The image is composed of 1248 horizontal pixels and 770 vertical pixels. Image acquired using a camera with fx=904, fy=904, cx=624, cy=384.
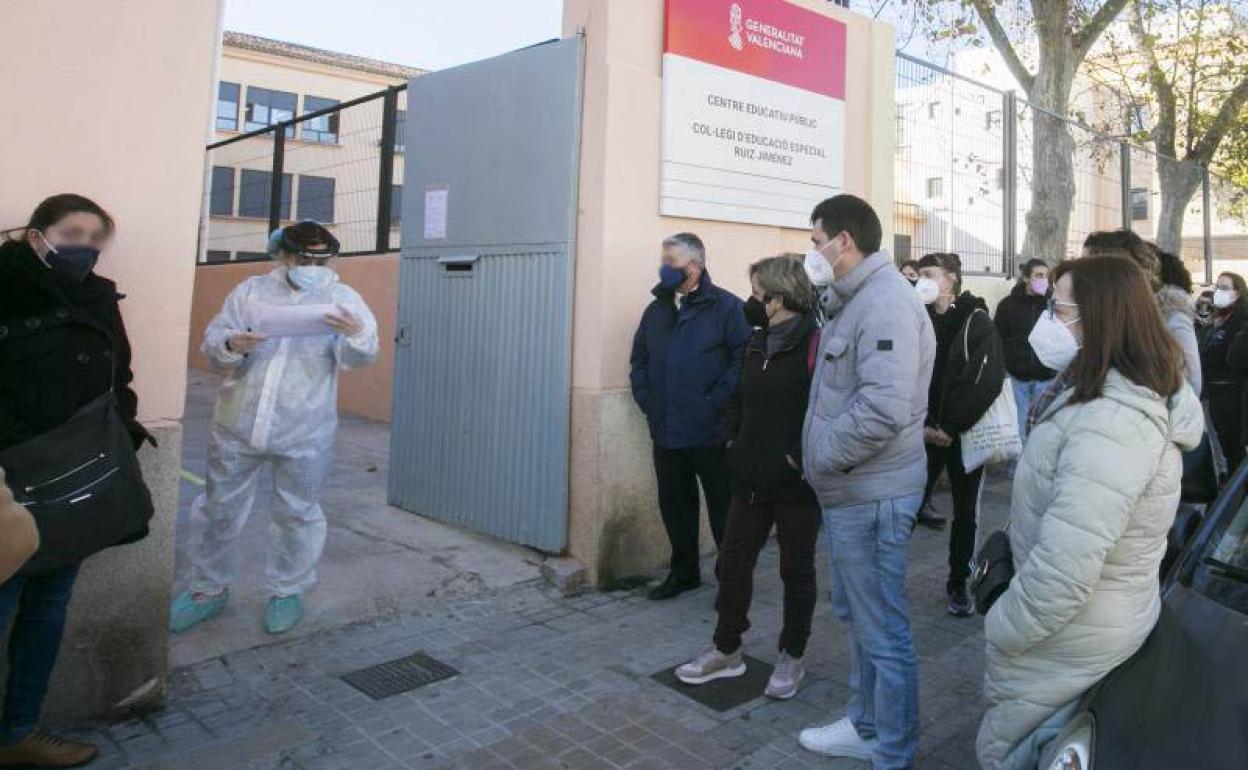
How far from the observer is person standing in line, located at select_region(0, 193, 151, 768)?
9.14ft

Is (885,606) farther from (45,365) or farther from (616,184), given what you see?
(616,184)

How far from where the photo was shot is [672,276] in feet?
16.0

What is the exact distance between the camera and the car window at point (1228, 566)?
216 centimetres

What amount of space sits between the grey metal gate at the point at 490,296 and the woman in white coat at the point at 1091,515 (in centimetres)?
322

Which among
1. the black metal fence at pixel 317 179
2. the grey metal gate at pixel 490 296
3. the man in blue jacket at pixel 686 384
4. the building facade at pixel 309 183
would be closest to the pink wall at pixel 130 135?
the grey metal gate at pixel 490 296

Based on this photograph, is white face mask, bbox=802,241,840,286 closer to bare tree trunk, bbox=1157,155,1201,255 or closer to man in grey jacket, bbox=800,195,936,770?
man in grey jacket, bbox=800,195,936,770

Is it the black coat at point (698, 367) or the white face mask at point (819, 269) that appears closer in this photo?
the white face mask at point (819, 269)

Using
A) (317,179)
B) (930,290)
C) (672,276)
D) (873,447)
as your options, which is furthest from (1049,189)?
(317,179)

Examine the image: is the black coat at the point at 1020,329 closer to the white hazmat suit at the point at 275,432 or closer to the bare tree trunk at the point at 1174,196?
the white hazmat suit at the point at 275,432

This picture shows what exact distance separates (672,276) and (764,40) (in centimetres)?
208

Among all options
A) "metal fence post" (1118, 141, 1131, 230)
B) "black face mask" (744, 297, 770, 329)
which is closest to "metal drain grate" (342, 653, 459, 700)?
"black face mask" (744, 297, 770, 329)

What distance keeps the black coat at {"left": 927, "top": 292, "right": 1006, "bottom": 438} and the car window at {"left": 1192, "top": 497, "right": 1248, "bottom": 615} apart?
210cm

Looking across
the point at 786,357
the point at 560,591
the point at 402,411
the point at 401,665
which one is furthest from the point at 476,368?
the point at 786,357

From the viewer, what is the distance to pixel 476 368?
5.65 metres
